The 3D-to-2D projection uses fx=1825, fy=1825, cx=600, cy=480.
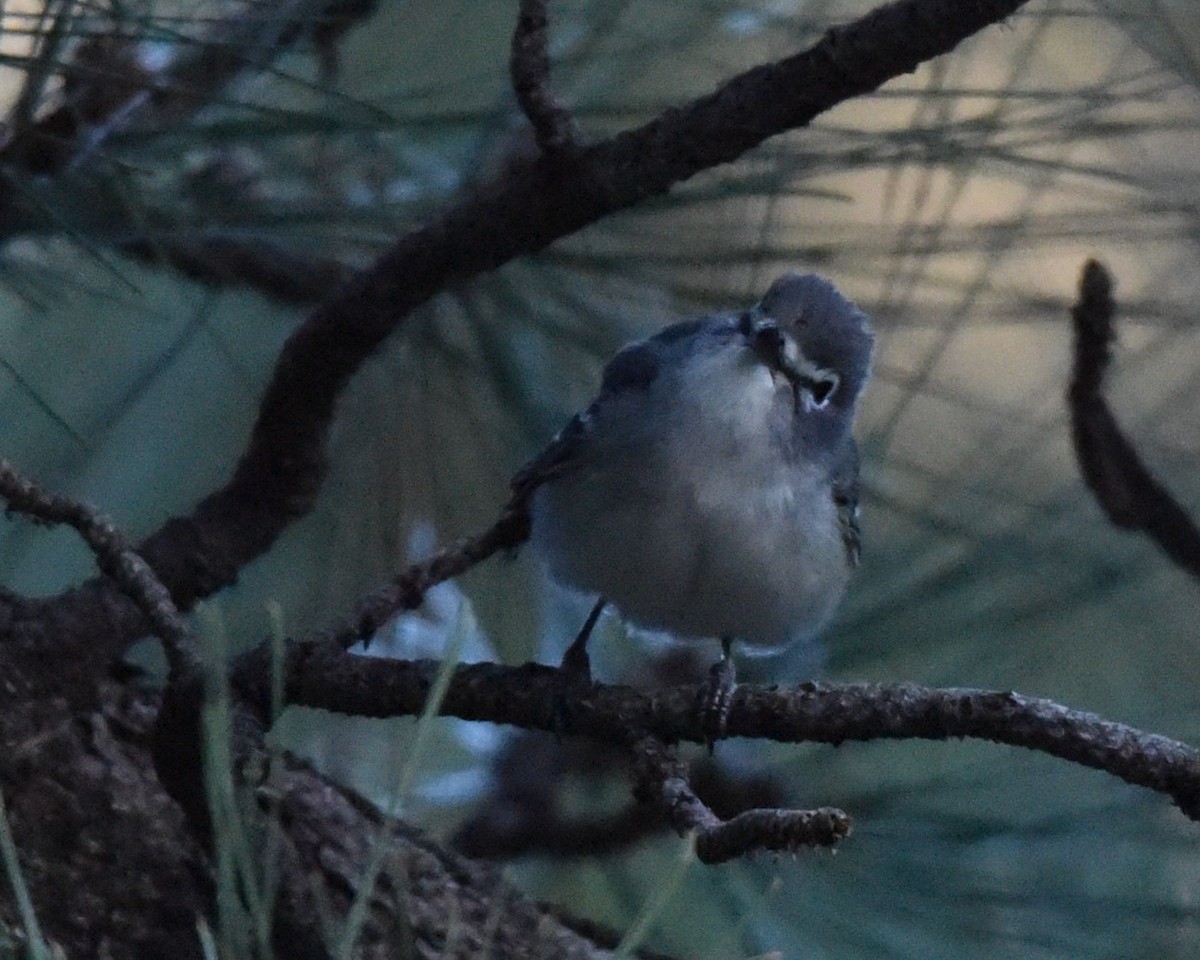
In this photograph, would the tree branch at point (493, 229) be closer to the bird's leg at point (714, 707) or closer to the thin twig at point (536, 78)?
the thin twig at point (536, 78)

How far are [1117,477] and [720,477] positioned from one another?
10.2 inches

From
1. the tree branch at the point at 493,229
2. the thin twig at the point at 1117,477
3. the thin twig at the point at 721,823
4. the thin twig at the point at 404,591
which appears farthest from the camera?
the thin twig at the point at 1117,477

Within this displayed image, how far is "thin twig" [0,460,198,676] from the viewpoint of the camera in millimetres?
830

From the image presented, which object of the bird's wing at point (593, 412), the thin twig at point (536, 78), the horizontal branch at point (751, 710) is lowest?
the horizontal branch at point (751, 710)

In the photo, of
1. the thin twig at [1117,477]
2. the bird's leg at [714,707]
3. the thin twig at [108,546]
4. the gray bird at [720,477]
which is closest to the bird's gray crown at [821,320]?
the gray bird at [720,477]

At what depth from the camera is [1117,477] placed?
1.11 m

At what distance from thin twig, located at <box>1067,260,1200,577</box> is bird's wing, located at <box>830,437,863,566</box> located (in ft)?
0.71

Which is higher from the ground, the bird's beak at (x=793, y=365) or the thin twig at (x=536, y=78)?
the thin twig at (x=536, y=78)

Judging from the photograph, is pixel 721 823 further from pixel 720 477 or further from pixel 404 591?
pixel 720 477

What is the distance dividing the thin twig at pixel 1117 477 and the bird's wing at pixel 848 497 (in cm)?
22

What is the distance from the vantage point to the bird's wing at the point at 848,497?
129 cm

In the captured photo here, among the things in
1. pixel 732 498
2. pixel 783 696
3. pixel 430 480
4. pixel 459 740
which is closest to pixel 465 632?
pixel 783 696

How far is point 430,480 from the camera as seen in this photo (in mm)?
1354

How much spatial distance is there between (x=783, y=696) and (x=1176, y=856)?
22.6 inches
